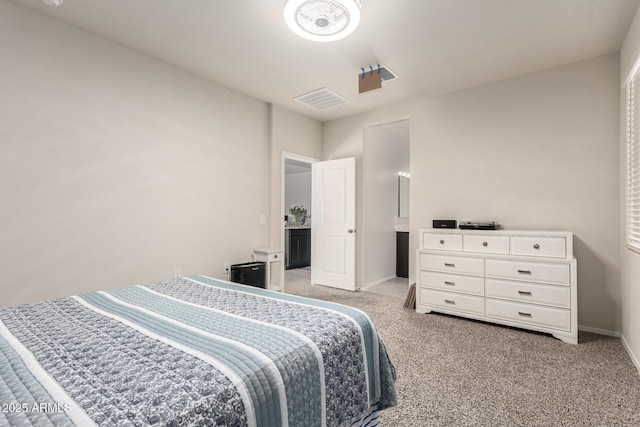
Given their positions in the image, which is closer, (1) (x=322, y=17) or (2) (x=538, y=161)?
(1) (x=322, y=17)

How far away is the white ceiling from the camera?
2311 millimetres

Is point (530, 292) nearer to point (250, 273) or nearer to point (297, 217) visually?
point (250, 273)

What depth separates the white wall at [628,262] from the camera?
2279mm

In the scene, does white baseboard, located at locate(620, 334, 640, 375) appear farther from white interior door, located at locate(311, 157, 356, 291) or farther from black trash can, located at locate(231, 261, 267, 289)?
black trash can, located at locate(231, 261, 267, 289)

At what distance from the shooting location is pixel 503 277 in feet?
9.95

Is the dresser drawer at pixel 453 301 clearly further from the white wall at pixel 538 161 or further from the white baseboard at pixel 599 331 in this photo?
the white baseboard at pixel 599 331

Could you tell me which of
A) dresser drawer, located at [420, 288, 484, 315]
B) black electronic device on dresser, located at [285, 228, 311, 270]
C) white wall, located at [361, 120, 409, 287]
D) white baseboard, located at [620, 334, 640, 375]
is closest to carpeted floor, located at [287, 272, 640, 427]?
white baseboard, located at [620, 334, 640, 375]

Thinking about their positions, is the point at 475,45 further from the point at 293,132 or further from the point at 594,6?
the point at 293,132

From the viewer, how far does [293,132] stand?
4.62m

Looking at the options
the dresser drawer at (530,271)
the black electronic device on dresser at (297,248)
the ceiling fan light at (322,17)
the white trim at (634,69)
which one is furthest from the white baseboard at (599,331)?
the black electronic device on dresser at (297,248)

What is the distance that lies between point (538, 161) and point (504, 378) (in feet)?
7.60

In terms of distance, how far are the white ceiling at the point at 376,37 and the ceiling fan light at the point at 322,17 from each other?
23cm

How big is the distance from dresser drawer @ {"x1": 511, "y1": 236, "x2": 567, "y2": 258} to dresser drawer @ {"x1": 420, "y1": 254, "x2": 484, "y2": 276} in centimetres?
35

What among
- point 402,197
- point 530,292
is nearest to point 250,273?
point 530,292
